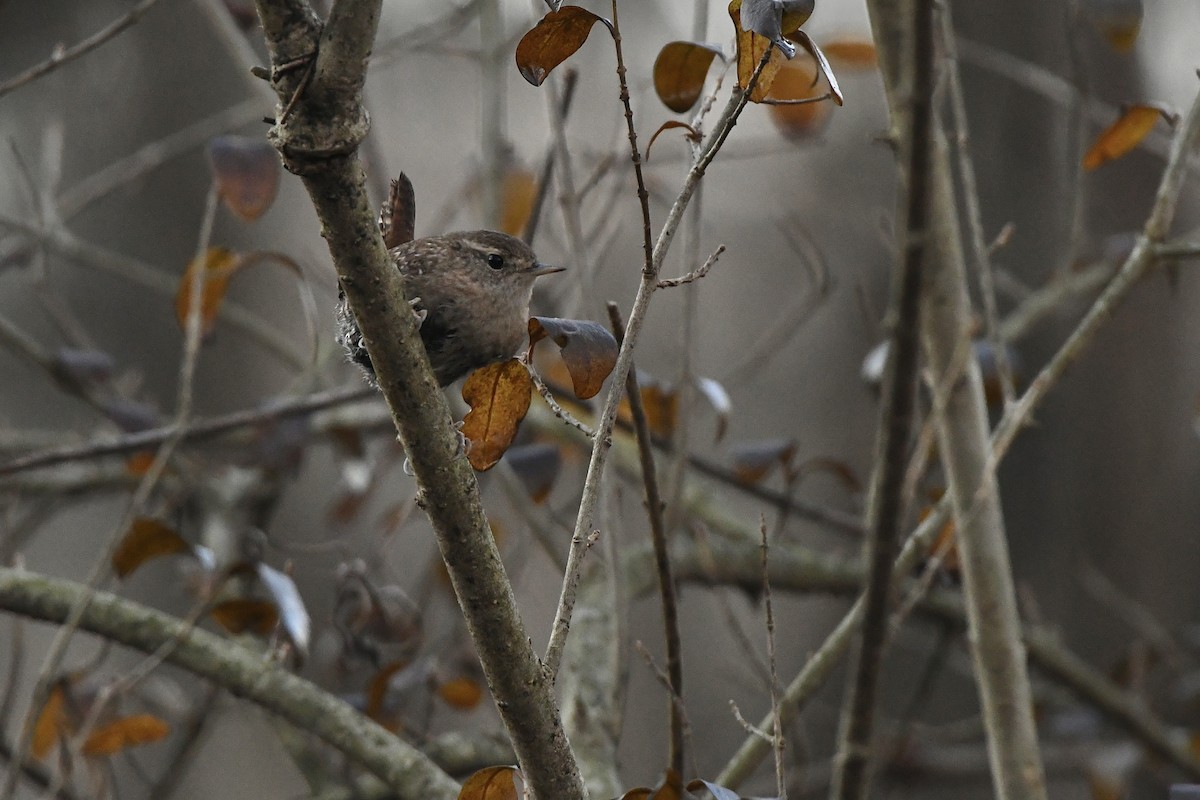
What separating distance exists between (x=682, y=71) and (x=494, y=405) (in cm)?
62

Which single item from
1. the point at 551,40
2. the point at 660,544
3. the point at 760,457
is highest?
the point at 551,40

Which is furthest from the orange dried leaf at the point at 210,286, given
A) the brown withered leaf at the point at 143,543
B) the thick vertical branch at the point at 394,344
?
the thick vertical branch at the point at 394,344

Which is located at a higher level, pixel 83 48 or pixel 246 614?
pixel 83 48

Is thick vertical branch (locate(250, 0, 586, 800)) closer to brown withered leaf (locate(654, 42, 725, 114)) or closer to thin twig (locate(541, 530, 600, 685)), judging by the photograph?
thin twig (locate(541, 530, 600, 685))

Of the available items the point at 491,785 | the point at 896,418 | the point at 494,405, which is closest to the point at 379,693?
the point at 491,785

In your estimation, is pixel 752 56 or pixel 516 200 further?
pixel 516 200

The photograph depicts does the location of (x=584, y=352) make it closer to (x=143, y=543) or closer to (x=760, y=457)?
(x=143, y=543)

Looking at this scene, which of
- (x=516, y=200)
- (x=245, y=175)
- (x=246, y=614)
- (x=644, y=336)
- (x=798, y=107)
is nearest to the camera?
(x=245, y=175)

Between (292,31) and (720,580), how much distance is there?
2653 millimetres

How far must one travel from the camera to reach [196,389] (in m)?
7.38

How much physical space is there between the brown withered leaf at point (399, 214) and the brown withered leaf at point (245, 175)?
349 millimetres

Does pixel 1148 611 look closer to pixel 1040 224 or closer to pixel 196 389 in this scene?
pixel 1040 224

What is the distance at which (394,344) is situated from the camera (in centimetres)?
144

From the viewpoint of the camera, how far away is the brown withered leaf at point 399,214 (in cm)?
211
